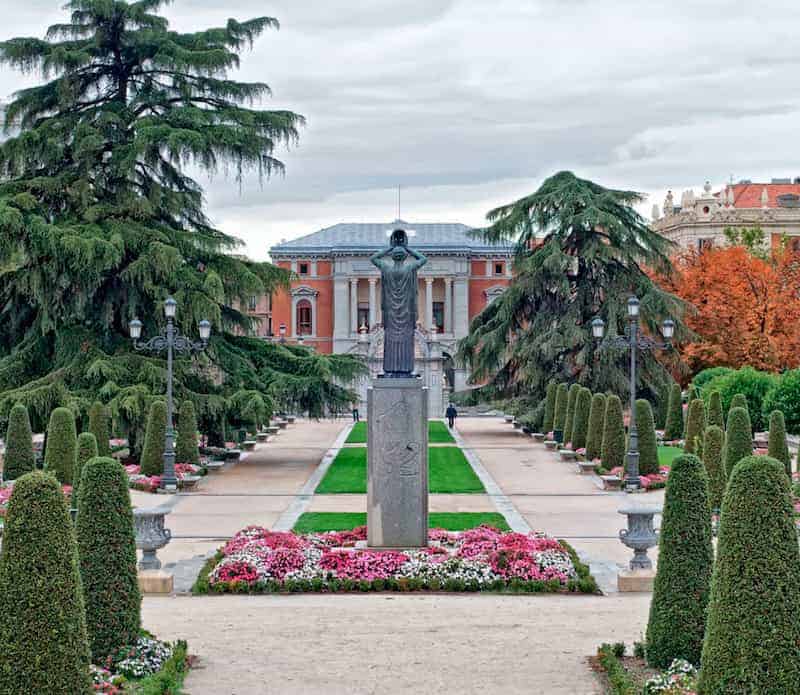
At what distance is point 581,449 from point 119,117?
1547cm

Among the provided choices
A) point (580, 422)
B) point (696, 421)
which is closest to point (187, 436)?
point (580, 422)

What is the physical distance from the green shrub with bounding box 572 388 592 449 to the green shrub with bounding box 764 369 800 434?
6.45 metres

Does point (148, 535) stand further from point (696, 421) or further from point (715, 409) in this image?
point (715, 409)

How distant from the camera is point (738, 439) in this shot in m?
24.3

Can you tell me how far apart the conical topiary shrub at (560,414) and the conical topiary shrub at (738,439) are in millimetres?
14120

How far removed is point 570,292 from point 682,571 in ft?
119

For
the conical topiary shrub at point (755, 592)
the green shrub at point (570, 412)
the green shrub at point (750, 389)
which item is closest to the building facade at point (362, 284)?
the green shrub at point (750, 389)

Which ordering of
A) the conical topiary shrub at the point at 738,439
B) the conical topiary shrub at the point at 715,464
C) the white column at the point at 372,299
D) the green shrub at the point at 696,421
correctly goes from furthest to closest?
the white column at the point at 372,299 < the green shrub at the point at 696,421 < the conical topiary shrub at the point at 738,439 < the conical topiary shrub at the point at 715,464

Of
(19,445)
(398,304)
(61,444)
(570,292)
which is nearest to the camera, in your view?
(398,304)

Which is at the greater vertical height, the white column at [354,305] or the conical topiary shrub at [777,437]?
the white column at [354,305]

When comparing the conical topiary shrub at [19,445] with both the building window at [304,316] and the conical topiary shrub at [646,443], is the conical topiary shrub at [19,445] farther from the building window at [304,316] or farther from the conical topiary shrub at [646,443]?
the building window at [304,316]

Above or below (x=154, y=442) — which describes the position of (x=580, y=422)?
below

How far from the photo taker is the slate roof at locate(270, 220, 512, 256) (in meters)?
84.2

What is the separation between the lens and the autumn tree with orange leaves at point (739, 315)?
167 ft
